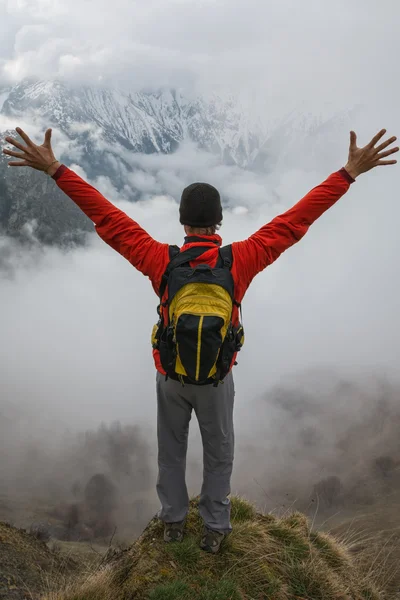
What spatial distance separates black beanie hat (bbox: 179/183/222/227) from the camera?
604cm

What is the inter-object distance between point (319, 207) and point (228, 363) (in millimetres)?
2342

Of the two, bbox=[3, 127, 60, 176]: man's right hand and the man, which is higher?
bbox=[3, 127, 60, 176]: man's right hand

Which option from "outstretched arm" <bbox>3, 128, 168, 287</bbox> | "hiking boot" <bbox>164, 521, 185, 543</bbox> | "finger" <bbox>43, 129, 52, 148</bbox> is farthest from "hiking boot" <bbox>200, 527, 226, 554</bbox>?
"finger" <bbox>43, 129, 52, 148</bbox>

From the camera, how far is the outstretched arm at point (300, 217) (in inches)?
234

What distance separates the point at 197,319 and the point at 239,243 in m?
1.18

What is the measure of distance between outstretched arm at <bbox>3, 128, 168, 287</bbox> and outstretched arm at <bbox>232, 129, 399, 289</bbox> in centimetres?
105

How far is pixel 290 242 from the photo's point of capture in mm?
6043

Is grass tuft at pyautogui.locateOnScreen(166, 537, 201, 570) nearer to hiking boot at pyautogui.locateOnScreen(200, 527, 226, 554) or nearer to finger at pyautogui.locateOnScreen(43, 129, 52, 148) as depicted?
hiking boot at pyautogui.locateOnScreen(200, 527, 226, 554)

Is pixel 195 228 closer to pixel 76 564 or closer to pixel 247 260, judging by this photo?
pixel 247 260

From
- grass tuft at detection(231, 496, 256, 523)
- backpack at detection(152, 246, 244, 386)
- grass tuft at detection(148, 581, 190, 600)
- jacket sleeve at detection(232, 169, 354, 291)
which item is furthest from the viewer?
grass tuft at detection(231, 496, 256, 523)

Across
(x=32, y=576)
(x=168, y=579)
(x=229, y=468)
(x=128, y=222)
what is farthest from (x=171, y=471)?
(x=128, y=222)

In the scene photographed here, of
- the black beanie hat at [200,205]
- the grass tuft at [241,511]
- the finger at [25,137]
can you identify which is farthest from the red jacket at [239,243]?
the grass tuft at [241,511]

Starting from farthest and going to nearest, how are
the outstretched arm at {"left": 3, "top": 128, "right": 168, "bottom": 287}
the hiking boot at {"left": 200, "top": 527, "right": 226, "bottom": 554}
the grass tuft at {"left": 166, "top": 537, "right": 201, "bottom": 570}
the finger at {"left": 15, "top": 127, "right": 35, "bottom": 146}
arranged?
the hiking boot at {"left": 200, "top": 527, "right": 226, "bottom": 554}, the grass tuft at {"left": 166, "top": 537, "right": 201, "bottom": 570}, the outstretched arm at {"left": 3, "top": 128, "right": 168, "bottom": 287}, the finger at {"left": 15, "top": 127, "right": 35, "bottom": 146}

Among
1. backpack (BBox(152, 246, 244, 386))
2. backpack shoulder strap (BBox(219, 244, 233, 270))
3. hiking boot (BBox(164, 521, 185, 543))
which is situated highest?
backpack shoulder strap (BBox(219, 244, 233, 270))
